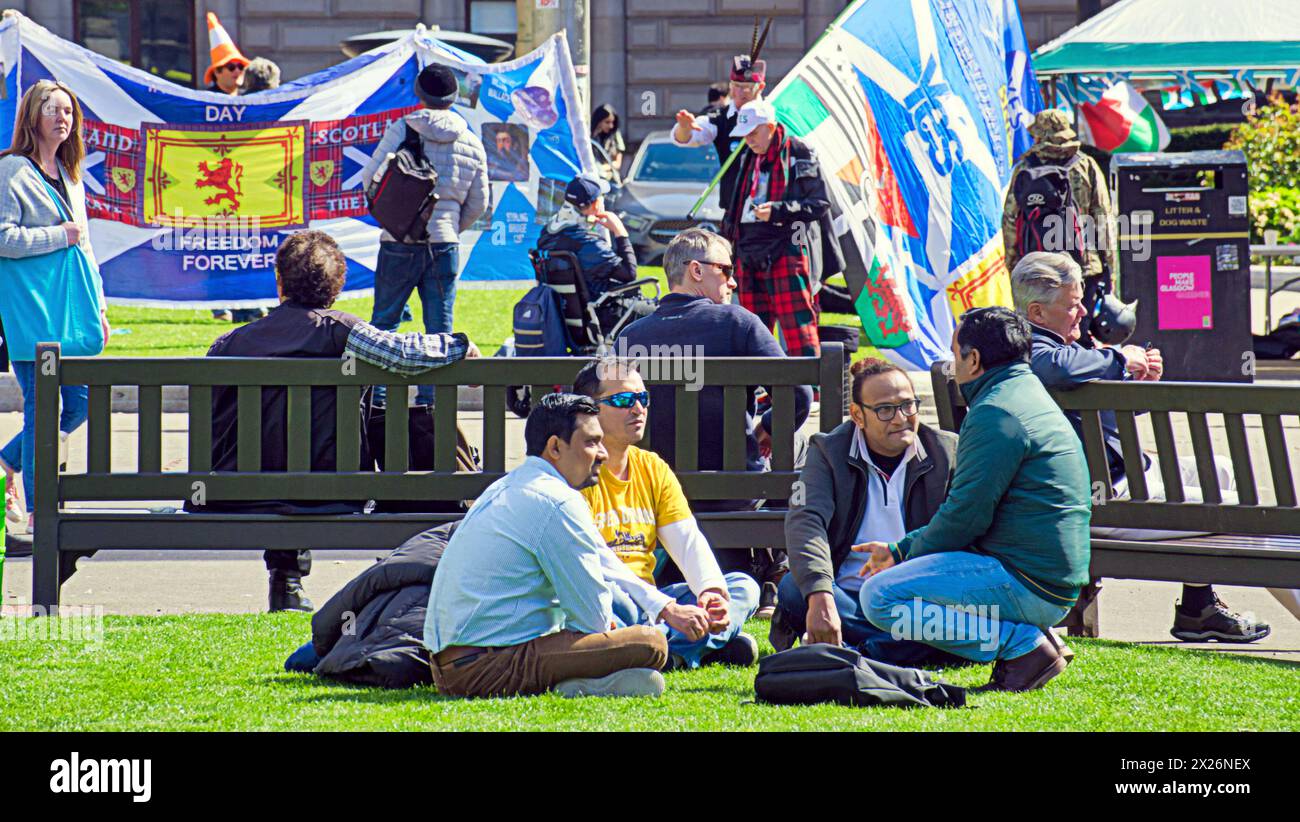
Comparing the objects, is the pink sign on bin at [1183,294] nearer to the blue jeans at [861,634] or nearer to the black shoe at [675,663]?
the blue jeans at [861,634]

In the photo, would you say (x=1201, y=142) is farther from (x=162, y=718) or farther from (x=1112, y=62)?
(x=162, y=718)

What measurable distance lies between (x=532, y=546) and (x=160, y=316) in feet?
38.4

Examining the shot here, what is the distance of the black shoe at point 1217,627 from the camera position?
22.8 feet

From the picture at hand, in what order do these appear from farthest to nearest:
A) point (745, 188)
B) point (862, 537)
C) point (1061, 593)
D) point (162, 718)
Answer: point (745, 188), point (862, 537), point (1061, 593), point (162, 718)

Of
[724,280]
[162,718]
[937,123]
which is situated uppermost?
[937,123]

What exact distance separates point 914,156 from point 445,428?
20.0 ft

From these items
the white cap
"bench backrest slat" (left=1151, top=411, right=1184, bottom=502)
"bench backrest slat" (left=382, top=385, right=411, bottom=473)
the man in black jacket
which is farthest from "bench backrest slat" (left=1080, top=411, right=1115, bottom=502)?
the white cap

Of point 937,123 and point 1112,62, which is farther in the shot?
point 1112,62

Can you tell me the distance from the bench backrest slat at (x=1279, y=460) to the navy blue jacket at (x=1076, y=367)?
1.77 feet

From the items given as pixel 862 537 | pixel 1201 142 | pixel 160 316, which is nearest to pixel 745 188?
pixel 862 537

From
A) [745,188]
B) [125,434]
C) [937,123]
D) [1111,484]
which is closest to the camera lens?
[1111,484]

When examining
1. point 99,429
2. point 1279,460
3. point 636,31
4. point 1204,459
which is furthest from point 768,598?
point 636,31

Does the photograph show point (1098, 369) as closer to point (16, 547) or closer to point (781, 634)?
point (781, 634)

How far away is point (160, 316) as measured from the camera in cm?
1639
